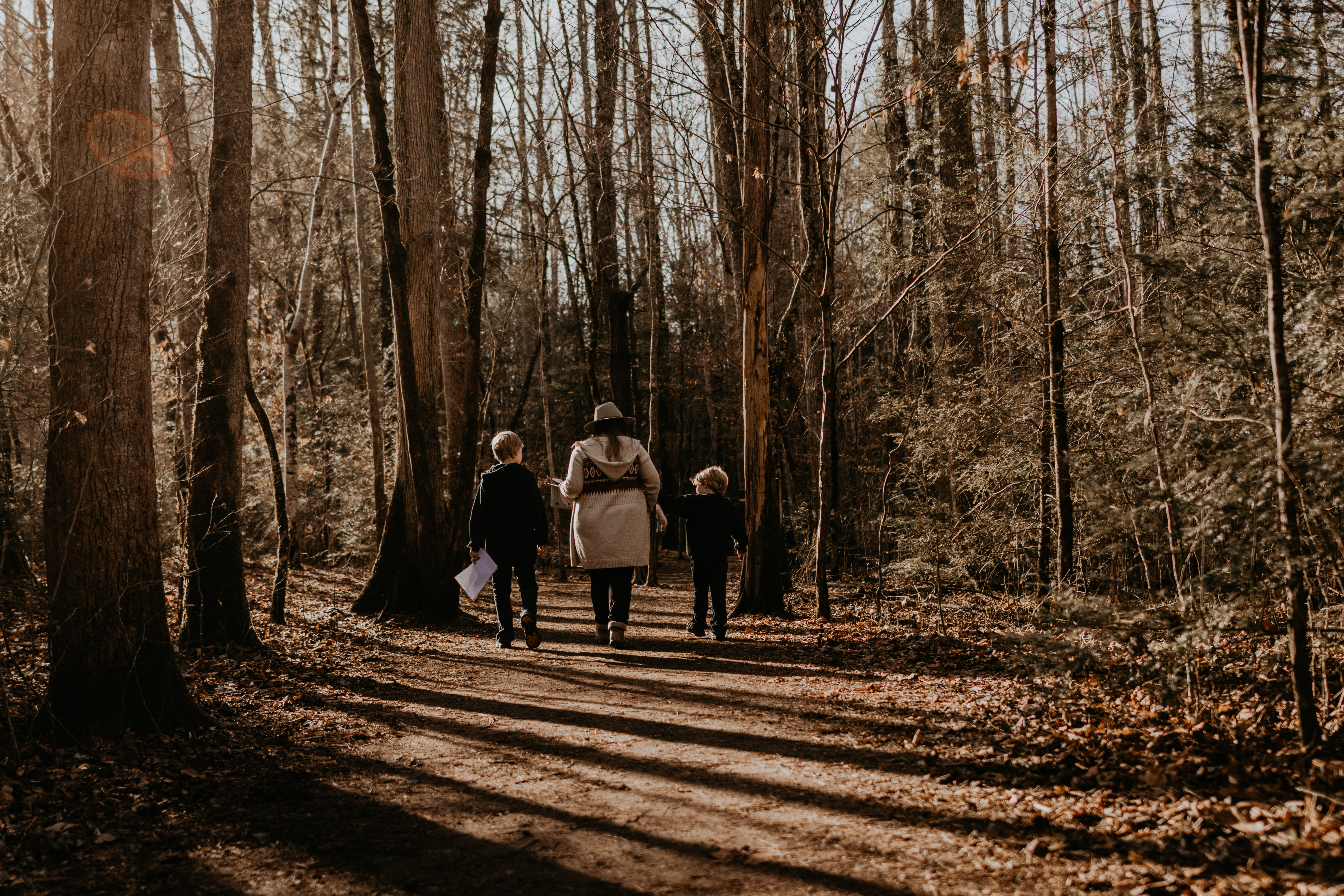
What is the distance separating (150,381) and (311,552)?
51.1 feet

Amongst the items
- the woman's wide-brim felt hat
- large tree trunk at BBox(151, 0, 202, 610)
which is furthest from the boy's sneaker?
large tree trunk at BBox(151, 0, 202, 610)

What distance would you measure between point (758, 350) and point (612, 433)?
2348 mm

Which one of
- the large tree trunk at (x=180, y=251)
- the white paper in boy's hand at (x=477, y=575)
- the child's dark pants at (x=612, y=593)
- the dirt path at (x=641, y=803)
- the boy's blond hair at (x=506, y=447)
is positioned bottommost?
the dirt path at (x=641, y=803)

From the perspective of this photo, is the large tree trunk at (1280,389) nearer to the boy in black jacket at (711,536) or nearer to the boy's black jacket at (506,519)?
the boy in black jacket at (711,536)

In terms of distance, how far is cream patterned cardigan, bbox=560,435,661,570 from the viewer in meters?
7.97

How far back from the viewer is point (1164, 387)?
629 cm

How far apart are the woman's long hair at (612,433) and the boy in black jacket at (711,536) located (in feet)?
2.40

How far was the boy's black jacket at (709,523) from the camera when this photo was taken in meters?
8.24

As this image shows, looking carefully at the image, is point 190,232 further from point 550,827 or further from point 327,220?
point 327,220

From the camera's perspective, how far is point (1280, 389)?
144 inches

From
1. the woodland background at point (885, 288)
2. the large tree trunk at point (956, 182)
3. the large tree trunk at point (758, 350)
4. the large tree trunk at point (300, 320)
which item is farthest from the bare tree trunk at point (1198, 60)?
the large tree trunk at point (300, 320)

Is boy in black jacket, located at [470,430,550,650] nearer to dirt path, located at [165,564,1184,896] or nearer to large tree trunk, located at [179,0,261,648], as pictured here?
dirt path, located at [165,564,1184,896]

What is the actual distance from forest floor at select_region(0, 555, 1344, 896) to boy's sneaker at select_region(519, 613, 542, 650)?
4.19 feet

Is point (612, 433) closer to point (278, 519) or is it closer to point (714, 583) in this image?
point (714, 583)
